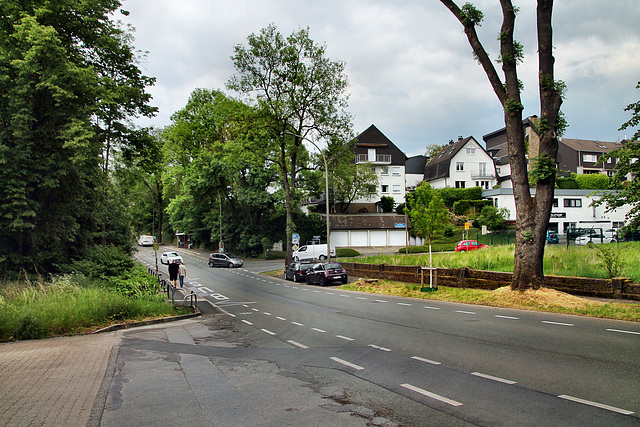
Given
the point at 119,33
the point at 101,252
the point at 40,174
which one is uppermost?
the point at 119,33

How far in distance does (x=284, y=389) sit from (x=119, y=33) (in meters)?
23.9

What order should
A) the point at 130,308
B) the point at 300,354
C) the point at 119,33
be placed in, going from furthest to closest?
the point at 119,33 → the point at 130,308 → the point at 300,354

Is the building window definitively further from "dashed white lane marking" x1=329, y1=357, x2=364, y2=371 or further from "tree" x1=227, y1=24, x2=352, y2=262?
"dashed white lane marking" x1=329, y1=357, x2=364, y2=371

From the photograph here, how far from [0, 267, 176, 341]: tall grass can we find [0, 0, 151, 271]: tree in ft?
9.83

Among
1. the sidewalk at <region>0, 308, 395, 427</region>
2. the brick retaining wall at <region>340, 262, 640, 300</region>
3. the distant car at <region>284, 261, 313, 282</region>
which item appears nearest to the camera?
the sidewalk at <region>0, 308, 395, 427</region>

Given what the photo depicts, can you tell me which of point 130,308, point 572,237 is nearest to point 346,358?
point 130,308

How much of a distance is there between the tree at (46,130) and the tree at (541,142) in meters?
15.6

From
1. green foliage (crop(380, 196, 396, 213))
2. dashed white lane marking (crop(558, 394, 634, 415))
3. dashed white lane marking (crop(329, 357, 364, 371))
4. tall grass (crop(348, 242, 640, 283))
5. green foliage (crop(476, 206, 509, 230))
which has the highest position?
green foliage (crop(380, 196, 396, 213))

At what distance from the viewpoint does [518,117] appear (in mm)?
15453

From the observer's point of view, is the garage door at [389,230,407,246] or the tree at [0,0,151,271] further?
the garage door at [389,230,407,246]

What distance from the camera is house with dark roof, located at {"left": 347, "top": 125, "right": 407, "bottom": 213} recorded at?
242 feet

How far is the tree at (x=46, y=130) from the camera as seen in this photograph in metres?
16.9

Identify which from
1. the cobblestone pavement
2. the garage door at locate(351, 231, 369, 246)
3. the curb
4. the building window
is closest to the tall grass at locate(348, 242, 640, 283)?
the curb

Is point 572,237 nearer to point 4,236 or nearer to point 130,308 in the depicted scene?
point 130,308
